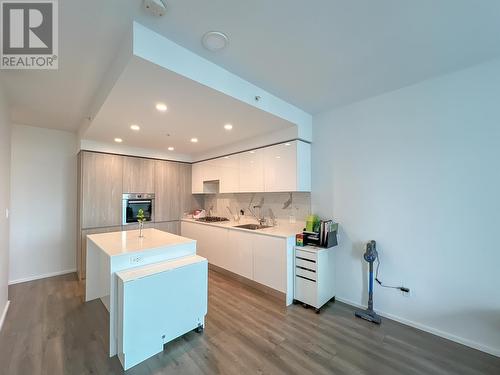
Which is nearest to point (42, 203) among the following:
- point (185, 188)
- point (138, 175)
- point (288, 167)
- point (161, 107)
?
point (138, 175)

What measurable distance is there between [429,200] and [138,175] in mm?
4591

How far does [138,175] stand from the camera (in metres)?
4.35

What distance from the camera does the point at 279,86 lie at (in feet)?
7.92

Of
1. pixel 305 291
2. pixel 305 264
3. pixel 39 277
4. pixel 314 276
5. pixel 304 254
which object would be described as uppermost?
pixel 304 254

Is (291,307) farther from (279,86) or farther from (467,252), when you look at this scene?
(279,86)

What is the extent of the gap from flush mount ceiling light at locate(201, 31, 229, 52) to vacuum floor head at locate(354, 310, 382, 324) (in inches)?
122

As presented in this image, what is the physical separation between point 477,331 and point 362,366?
1187 mm

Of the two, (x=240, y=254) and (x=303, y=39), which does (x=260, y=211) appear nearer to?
(x=240, y=254)

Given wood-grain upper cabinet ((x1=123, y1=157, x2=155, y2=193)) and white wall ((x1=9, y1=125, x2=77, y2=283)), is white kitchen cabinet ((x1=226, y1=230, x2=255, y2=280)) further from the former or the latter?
white wall ((x1=9, y1=125, x2=77, y2=283))

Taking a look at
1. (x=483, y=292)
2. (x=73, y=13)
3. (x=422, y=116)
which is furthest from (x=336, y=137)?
(x=73, y=13)

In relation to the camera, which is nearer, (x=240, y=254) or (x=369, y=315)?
(x=369, y=315)

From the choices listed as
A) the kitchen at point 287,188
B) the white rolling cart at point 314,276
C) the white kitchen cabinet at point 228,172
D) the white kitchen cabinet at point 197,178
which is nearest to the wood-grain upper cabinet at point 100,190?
the kitchen at point 287,188

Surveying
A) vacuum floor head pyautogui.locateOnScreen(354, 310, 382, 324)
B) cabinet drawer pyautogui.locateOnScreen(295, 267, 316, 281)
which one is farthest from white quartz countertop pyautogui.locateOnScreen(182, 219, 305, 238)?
vacuum floor head pyautogui.locateOnScreen(354, 310, 382, 324)

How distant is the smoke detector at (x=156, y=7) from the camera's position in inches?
52.8
